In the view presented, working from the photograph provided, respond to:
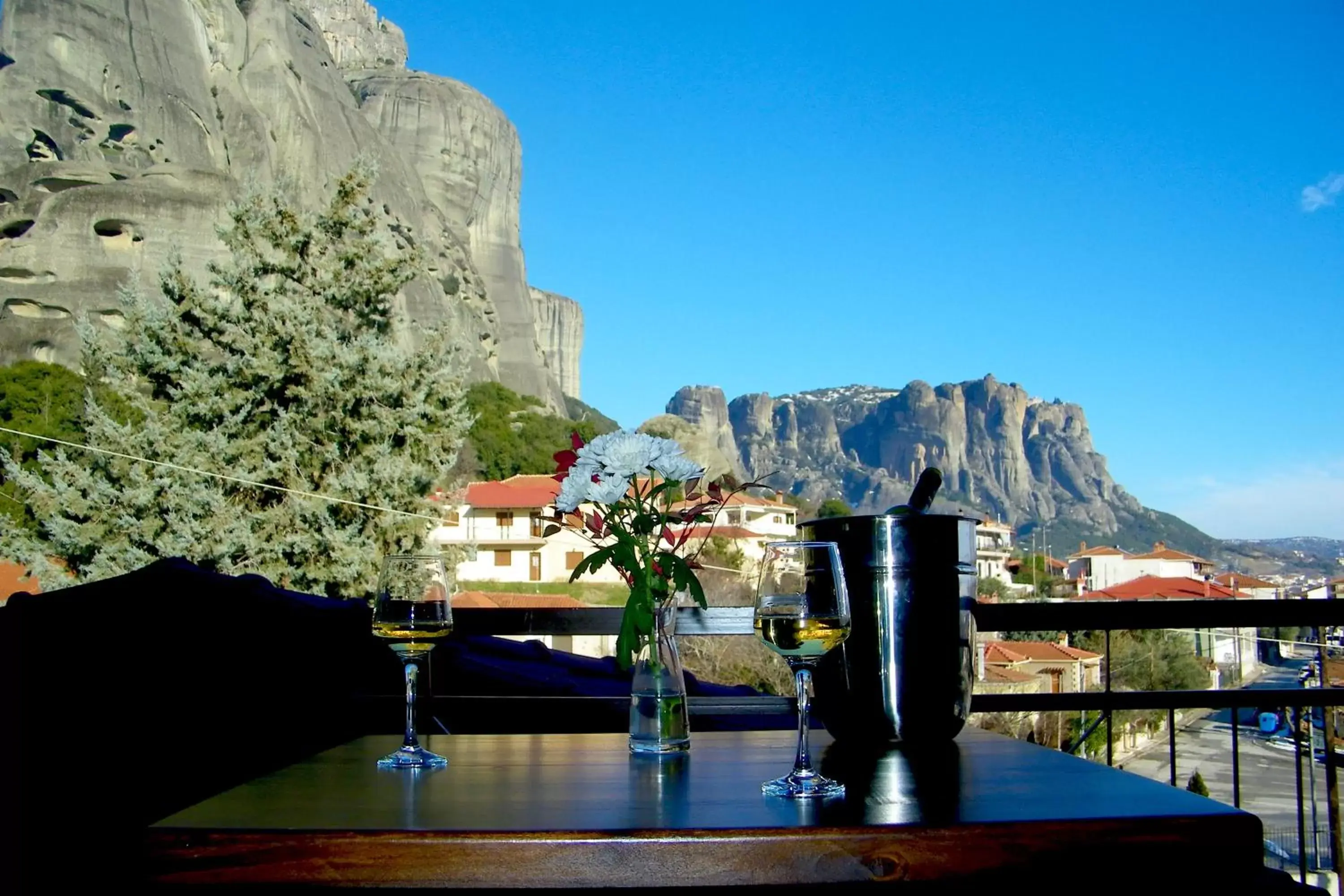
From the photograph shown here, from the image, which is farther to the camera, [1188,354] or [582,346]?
[582,346]

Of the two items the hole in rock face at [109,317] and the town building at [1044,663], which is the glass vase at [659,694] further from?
the hole in rock face at [109,317]

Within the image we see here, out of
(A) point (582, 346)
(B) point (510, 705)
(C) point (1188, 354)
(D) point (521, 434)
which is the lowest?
(B) point (510, 705)

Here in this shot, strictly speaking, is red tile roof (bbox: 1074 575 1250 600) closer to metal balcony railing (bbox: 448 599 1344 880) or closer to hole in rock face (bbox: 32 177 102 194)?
metal balcony railing (bbox: 448 599 1344 880)

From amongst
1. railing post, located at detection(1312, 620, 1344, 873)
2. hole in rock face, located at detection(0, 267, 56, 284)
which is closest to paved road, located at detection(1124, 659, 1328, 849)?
railing post, located at detection(1312, 620, 1344, 873)

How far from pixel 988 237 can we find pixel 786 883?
50.5 metres

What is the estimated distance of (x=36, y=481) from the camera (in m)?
13.2

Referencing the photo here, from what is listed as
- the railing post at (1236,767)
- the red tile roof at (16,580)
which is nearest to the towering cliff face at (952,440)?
the red tile roof at (16,580)

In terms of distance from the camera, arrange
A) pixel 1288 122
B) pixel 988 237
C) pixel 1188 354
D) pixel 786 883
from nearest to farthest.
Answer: pixel 786 883 < pixel 1288 122 < pixel 1188 354 < pixel 988 237

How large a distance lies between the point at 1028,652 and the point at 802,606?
569 inches

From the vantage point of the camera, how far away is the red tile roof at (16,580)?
44.0 ft

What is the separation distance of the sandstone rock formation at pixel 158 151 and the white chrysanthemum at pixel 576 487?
1470 centimetres

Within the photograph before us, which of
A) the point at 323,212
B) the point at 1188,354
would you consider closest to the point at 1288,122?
the point at 1188,354

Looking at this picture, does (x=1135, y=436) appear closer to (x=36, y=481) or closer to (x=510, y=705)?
(x=36, y=481)

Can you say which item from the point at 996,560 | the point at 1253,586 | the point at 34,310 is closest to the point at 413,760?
the point at 34,310
